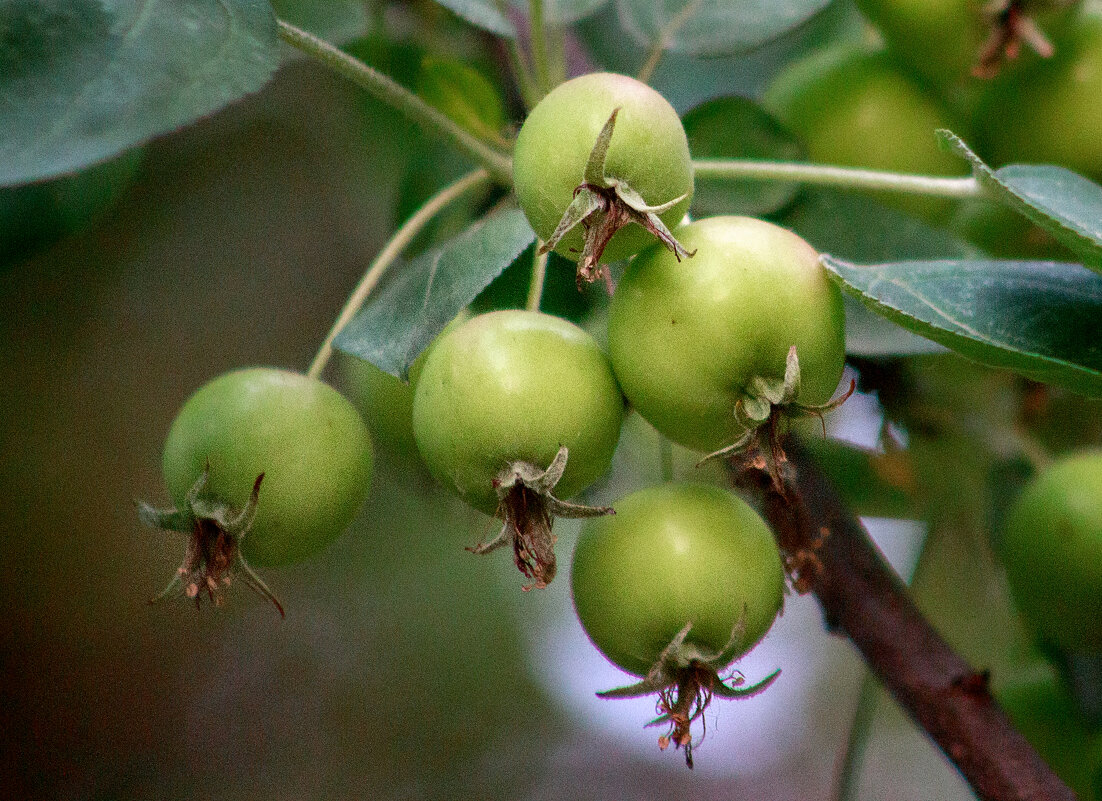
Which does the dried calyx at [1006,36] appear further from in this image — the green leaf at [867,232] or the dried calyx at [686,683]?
the dried calyx at [686,683]

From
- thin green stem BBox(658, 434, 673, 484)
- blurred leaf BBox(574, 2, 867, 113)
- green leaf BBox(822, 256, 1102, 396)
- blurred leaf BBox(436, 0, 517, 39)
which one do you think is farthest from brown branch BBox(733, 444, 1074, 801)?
blurred leaf BBox(574, 2, 867, 113)

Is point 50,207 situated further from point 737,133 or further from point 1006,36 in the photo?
point 1006,36

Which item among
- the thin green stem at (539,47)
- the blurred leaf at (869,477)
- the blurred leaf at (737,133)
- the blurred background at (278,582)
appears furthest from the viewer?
the blurred background at (278,582)

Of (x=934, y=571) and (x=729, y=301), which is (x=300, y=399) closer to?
(x=729, y=301)

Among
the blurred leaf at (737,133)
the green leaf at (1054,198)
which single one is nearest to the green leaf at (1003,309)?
the green leaf at (1054,198)

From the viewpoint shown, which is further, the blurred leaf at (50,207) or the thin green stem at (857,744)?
the thin green stem at (857,744)

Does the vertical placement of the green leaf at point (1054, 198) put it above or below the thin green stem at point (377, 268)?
above

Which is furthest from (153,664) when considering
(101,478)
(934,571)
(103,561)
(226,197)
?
(934,571)
